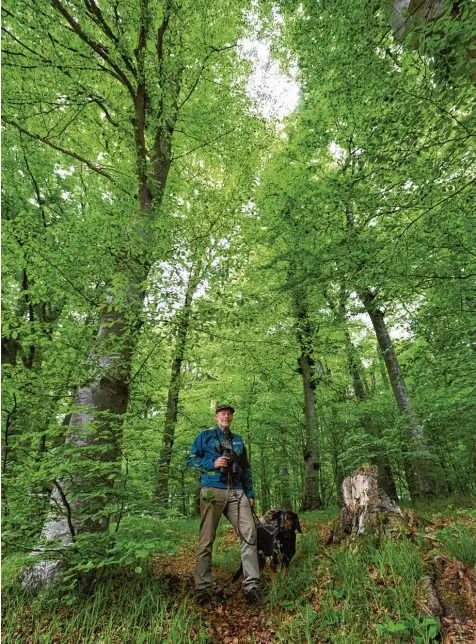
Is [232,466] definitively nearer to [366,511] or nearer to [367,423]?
[366,511]

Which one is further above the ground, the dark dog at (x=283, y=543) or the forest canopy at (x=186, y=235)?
the forest canopy at (x=186, y=235)

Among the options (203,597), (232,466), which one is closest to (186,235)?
(232,466)

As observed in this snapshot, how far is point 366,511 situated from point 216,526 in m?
2.02

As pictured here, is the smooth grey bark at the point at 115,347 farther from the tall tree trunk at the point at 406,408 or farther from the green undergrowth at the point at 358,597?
the tall tree trunk at the point at 406,408

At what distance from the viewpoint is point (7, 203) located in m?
8.62

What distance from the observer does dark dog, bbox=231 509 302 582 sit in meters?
4.25

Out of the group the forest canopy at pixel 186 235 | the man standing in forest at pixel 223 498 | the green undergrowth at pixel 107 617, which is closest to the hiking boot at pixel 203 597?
the man standing in forest at pixel 223 498

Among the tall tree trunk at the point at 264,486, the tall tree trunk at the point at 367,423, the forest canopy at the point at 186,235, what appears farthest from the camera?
the tall tree trunk at the point at 264,486

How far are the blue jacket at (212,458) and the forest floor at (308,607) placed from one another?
3.61ft

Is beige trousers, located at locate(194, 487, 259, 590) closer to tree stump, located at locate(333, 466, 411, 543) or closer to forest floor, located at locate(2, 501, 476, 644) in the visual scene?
forest floor, located at locate(2, 501, 476, 644)

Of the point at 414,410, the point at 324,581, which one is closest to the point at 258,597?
the point at 324,581

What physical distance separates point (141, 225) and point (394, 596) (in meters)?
4.91

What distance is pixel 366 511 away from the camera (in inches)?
173

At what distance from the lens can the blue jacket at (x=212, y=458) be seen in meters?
4.09
